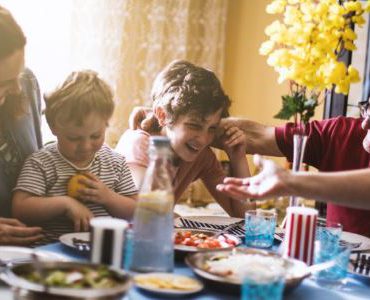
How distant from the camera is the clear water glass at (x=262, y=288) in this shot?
96 cm

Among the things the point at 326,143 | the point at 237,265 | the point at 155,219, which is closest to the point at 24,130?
the point at 155,219

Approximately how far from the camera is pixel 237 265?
1.15 m

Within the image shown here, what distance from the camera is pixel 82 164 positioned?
149 centimetres

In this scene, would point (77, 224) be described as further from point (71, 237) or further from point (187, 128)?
point (187, 128)

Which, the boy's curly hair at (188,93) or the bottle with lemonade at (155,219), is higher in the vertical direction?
the boy's curly hair at (188,93)

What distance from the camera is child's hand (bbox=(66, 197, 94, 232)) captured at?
1403mm

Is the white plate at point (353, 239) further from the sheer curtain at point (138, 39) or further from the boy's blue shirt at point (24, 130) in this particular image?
the sheer curtain at point (138, 39)

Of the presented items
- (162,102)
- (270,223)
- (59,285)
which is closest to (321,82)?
(270,223)

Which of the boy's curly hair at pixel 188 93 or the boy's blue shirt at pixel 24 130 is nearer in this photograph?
the boy's blue shirt at pixel 24 130

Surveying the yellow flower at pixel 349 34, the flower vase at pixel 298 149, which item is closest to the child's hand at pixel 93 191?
the flower vase at pixel 298 149

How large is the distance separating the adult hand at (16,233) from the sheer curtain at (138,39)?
6.57ft

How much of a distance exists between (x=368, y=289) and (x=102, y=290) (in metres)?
0.64

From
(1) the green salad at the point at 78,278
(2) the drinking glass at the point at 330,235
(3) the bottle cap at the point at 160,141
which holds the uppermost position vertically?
(3) the bottle cap at the point at 160,141

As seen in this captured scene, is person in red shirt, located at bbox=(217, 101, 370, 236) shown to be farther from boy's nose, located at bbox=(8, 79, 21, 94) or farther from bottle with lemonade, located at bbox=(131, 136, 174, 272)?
bottle with lemonade, located at bbox=(131, 136, 174, 272)
